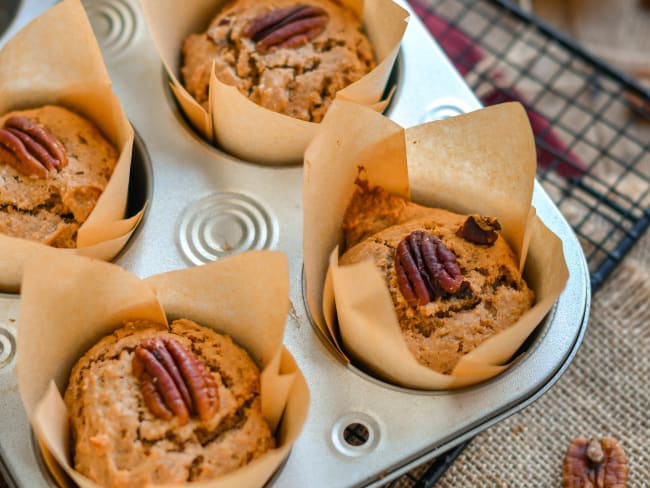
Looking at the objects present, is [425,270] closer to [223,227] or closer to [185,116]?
[223,227]

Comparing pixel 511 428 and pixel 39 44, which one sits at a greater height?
pixel 39 44

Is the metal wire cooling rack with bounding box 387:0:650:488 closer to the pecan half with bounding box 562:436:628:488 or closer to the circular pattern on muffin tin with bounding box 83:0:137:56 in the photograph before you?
the pecan half with bounding box 562:436:628:488

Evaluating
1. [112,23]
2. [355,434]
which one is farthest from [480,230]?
[112,23]

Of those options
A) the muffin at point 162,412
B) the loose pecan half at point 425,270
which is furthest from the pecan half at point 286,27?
the muffin at point 162,412

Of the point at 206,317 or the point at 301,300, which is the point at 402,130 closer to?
the point at 301,300

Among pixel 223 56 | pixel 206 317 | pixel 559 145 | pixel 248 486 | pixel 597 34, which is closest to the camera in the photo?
pixel 248 486

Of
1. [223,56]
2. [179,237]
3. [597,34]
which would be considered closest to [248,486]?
[179,237]

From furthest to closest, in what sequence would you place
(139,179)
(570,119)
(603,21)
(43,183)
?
1. (603,21)
2. (570,119)
3. (139,179)
4. (43,183)
